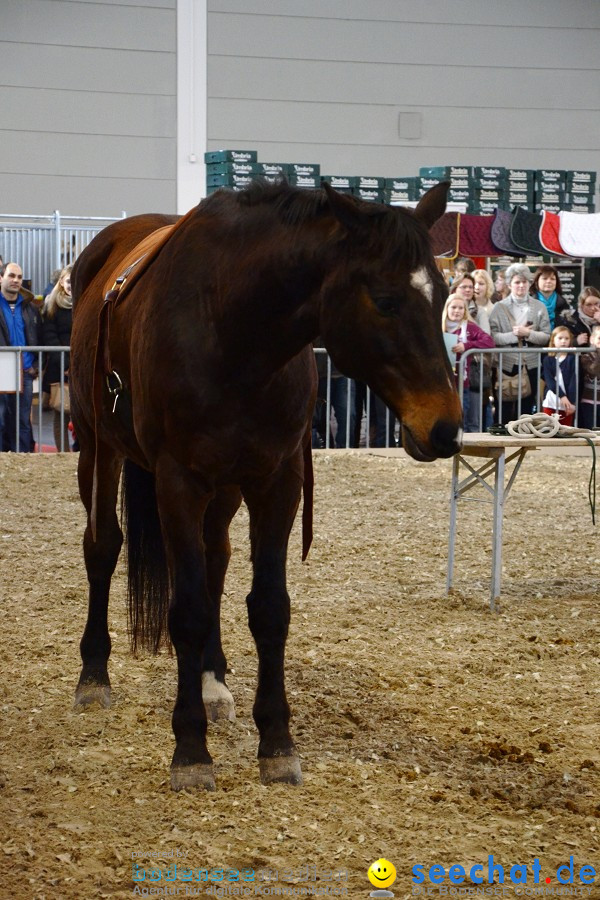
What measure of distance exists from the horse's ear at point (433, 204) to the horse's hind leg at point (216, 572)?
1.38 meters

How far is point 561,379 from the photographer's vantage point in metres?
9.85

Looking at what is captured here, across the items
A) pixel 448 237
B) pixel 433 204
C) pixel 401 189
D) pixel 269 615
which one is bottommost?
pixel 269 615

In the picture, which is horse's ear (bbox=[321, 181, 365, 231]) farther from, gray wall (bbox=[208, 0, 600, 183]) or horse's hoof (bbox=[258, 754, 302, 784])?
gray wall (bbox=[208, 0, 600, 183])

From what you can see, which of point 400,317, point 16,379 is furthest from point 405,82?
point 400,317

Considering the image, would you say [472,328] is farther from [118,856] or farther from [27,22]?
[27,22]

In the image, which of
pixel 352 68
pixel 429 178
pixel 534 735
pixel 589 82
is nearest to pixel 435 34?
pixel 352 68

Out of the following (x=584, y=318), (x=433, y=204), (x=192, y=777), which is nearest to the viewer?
(x=433, y=204)

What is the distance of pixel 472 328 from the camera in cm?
994

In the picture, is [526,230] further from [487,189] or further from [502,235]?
[487,189]

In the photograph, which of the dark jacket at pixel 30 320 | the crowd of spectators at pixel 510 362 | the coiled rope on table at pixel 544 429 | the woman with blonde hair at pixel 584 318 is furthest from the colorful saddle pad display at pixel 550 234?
the coiled rope on table at pixel 544 429

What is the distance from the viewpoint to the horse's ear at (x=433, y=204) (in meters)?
2.95

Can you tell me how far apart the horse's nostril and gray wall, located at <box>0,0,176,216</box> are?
1562 centimetres

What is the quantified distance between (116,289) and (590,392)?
701cm

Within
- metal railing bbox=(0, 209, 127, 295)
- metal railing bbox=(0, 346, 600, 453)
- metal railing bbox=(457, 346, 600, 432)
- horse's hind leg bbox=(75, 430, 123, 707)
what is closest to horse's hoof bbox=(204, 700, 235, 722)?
horse's hind leg bbox=(75, 430, 123, 707)
